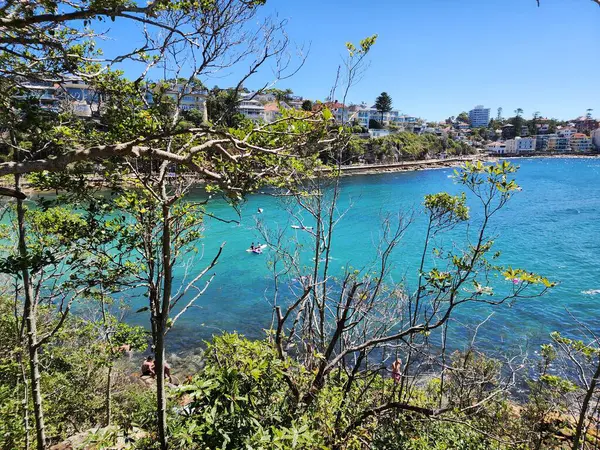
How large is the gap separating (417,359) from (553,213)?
3235 centimetres

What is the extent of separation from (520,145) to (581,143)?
19.1 metres

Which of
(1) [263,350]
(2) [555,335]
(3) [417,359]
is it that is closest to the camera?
(1) [263,350]

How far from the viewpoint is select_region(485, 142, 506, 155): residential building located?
392 feet

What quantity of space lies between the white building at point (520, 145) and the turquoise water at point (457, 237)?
3382 inches

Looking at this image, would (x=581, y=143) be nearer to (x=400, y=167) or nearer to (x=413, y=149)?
(x=413, y=149)

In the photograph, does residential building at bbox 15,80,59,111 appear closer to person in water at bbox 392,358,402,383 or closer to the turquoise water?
the turquoise water

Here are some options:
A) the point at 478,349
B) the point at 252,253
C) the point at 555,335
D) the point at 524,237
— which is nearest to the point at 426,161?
the point at 524,237

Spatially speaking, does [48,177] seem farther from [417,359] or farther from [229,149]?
[417,359]

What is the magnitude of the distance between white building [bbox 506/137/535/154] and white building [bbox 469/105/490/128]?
181ft

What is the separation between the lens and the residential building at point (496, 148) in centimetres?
11944

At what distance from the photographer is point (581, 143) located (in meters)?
122

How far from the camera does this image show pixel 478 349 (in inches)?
541

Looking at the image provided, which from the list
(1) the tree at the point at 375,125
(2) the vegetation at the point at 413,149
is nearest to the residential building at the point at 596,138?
(2) the vegetation at the point at 413,149

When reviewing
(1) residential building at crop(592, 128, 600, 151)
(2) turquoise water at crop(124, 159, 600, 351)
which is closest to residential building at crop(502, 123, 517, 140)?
(1) residential building at crop(592, 128, 600, 151)
